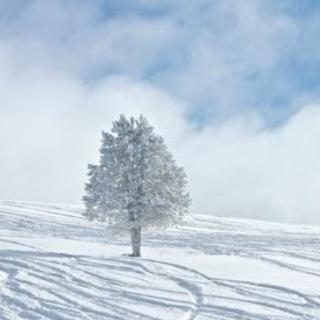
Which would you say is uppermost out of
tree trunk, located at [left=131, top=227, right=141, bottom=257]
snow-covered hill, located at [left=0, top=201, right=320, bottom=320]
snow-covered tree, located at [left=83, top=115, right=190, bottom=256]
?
snow-covered tree, located at [left=83, top=115, right=190, bottom=256]

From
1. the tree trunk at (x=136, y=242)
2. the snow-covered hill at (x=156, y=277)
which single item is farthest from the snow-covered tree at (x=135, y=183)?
the snow-covered hill at (x=156, y=277)

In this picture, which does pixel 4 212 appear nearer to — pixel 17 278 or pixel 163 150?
pixel 163 150

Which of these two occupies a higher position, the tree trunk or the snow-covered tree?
the snow-covered tree

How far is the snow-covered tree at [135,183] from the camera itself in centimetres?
4494

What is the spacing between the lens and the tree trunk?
1734 inches

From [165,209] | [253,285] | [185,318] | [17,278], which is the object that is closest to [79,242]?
[165,209]

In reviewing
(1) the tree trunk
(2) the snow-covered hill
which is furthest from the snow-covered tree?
(2) the snow-covered hill

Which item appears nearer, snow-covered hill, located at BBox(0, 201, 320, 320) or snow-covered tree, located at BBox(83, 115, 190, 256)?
snow-covered hill, located at BBox(0, 201, 320, 320)

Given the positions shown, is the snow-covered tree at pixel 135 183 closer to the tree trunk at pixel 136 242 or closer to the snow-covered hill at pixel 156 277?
the tree trunk at pixel 136 242

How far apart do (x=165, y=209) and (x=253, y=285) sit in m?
13.5

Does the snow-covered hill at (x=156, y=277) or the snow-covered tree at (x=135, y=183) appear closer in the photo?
the snow-covered hill at (x=156, y=277)

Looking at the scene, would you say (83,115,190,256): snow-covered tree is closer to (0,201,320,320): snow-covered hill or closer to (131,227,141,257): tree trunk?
(131,227,141,257): tree trunk

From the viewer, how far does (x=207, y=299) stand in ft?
95.3

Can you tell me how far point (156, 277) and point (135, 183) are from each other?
Result: 472 inches
